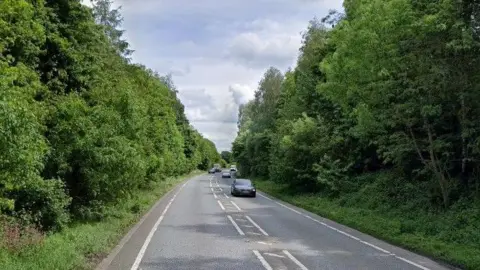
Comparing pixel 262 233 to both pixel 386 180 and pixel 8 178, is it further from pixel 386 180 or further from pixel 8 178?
pixel 386 180

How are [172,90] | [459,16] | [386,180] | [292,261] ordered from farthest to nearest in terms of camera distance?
[172,90]
[386,180]
[459,16]
[292,261]

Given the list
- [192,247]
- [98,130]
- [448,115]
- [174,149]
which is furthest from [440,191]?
[174,149]

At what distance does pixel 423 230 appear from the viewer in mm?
16719

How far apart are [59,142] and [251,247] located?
350 inches

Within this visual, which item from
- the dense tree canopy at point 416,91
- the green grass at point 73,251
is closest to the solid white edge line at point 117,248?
the green grass at point 73,251

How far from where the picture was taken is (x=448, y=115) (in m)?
20.0

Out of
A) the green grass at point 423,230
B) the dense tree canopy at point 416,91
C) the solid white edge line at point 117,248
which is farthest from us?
the dense tree canopy at point 416,91

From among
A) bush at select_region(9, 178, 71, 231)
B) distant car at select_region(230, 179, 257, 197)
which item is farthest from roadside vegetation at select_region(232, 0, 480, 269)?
bush at select_region(9, 178, 71, 231)

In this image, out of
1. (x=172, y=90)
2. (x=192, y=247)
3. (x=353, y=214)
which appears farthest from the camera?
(x=172, y=90)

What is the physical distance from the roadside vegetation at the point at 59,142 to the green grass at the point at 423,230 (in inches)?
342

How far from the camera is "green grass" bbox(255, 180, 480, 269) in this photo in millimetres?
12828

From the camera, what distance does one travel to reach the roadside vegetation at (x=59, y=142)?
10.1 metres

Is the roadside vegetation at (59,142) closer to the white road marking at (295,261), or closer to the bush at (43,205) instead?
the bush at (43,205)

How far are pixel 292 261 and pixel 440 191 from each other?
1088 cm
